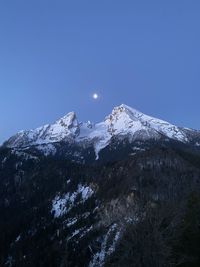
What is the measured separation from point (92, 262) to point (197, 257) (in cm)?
12565

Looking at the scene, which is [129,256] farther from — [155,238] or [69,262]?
[69,262]

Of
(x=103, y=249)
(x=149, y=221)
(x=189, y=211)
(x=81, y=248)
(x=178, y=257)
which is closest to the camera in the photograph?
(x=149, y=221)

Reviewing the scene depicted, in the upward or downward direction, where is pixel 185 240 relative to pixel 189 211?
downward

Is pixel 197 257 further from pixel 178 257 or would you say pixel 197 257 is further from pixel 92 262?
pixel 92 262

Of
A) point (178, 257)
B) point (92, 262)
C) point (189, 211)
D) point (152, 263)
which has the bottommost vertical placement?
point (152, 263)

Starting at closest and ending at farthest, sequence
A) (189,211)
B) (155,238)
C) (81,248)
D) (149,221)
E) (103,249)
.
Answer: (155,238)
(149,221)
(189,211)
(103,249)
(81,248)

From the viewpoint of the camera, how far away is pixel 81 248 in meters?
193

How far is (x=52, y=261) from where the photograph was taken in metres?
197

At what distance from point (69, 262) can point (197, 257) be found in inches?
5433

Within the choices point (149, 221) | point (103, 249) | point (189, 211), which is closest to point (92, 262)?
point (103, 249)

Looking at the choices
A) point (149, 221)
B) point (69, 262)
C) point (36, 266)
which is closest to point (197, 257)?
point (149, 221)

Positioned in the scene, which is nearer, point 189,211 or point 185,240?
point 185,240

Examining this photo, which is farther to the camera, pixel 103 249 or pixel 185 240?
pixel 103 249

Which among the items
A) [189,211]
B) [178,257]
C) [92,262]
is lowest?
[178,257]
